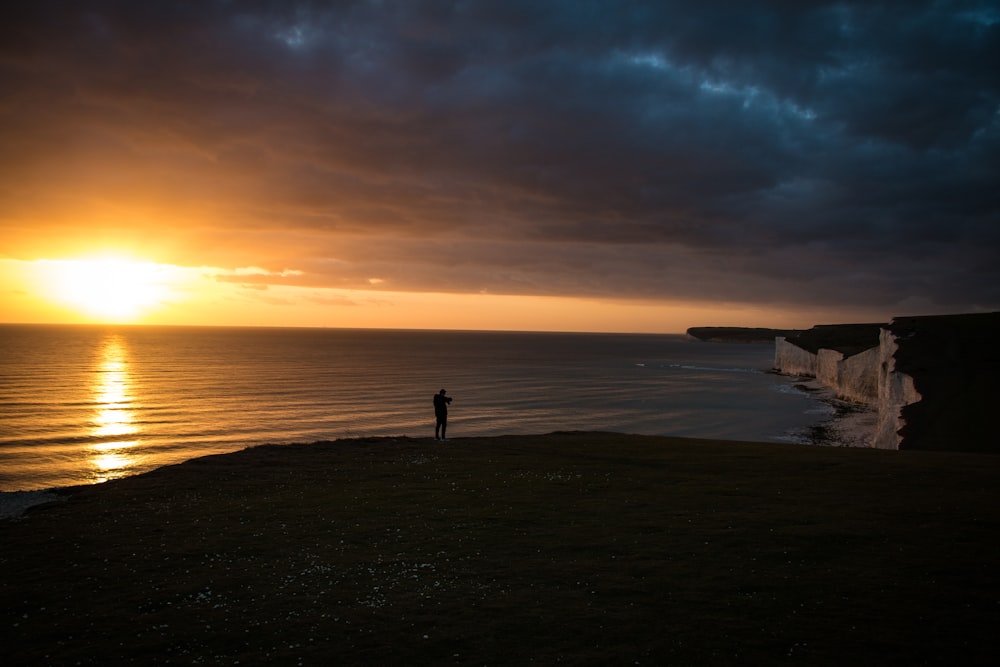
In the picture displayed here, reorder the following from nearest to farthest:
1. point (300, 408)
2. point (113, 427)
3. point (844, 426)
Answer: point (113, 427) < point (844, 426) < point (300, 408)

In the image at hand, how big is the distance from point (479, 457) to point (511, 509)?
9.16m

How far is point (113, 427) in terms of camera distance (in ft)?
176

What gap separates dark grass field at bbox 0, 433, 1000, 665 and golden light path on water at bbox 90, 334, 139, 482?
63.4 feet

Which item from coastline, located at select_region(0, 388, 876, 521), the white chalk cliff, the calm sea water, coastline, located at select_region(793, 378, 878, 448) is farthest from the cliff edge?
the calm sea water

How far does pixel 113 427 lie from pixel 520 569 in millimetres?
54162

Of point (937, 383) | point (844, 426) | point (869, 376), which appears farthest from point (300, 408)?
point (869, 376)

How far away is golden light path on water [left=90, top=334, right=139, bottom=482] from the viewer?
38875 mm

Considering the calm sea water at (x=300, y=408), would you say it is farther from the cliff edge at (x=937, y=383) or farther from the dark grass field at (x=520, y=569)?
the dark grass field at (x=520, y=569)

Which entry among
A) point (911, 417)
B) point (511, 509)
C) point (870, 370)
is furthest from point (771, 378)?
point (511, 509)

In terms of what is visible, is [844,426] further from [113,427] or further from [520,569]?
[113,427]

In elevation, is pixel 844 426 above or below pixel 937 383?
below

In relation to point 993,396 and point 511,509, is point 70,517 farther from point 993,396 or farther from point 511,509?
point 993,396

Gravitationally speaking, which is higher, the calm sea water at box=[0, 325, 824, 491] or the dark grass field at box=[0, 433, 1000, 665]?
the dark grass field at box=[0, 433, 1000, 665]

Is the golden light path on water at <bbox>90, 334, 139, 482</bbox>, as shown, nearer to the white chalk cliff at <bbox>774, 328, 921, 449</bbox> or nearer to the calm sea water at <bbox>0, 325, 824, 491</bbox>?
the calm sea water at <bbox>0, 325, 824, 491</bbox>
